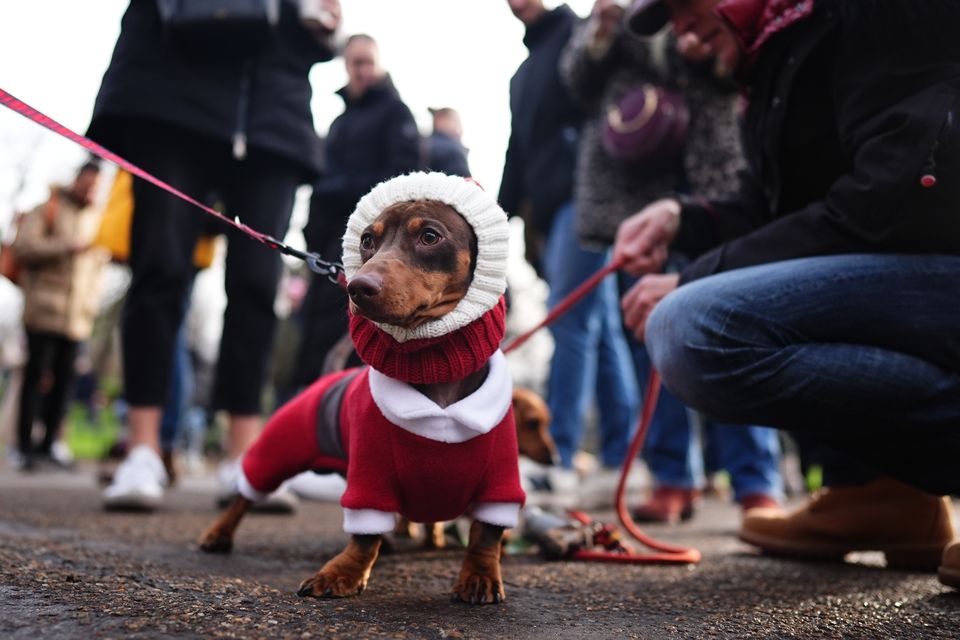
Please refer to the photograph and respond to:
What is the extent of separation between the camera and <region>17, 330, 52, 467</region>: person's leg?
561 centimetres

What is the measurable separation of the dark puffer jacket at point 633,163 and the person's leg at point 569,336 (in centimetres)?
28

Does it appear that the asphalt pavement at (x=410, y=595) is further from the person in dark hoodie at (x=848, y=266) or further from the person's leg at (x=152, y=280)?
the person's leg at (x=152, y=280)

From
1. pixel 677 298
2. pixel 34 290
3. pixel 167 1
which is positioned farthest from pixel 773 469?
pixel 34 290

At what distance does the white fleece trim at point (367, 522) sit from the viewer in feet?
5.02

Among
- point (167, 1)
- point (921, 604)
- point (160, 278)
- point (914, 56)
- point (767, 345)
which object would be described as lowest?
point (921, 604)

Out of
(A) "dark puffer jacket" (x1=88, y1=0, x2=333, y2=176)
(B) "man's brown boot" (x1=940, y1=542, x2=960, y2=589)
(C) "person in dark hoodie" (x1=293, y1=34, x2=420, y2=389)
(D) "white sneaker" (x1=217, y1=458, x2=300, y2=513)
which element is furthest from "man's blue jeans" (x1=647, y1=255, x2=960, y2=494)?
(C) "person in dark hoodie" (x1=293, y1=34, x2=420, y2=389)

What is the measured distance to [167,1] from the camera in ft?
9.45

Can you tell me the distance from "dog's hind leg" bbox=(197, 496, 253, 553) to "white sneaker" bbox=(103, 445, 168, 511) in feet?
2.68

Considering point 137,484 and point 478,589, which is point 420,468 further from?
point 137,484

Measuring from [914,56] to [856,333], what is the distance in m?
0.56

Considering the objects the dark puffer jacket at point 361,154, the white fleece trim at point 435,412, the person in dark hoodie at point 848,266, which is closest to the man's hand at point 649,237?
the person in dark hoodie at point 848,266

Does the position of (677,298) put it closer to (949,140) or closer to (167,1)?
(949,140)

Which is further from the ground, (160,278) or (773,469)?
(160,278)

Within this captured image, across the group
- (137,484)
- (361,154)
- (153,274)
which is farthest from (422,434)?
(361,154)
